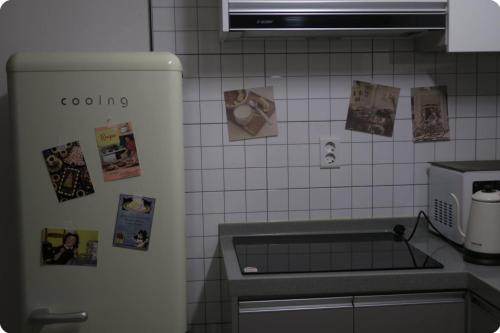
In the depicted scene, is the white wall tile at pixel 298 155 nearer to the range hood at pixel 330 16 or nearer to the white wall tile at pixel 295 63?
the white wall tile at pixel 295 63

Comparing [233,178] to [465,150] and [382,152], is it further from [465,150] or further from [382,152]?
[465,150]

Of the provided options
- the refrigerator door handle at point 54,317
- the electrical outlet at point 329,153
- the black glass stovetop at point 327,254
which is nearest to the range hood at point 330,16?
the electrical outlet at point 329,153

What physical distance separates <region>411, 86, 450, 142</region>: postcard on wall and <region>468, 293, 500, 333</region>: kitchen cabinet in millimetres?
827

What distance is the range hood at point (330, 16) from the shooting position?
83.9 inches

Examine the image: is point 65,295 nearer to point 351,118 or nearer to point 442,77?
point 351,118

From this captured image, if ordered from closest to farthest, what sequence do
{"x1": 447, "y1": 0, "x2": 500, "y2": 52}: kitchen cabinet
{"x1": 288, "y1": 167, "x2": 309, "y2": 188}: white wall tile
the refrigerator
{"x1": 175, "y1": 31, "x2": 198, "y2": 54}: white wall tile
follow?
the refrigerator
{"x1": 447, "y1": 0, "x2": 500, "y2": 52}: kitchen cabinet
{"x1": 175, "y1": 31, "x2": 198, "y2": 54}: white wall tile
{"x1": 288, "y1": 167, "x2": 309, "y2": 188}: white wall tile

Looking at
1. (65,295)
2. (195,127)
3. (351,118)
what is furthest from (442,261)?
(65,295)

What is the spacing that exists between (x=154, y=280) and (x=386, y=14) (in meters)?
1.25

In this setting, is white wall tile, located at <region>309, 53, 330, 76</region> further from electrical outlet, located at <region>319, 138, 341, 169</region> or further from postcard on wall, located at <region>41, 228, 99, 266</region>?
postcard on wall, located at <region>41, 228, 99, 266</region>

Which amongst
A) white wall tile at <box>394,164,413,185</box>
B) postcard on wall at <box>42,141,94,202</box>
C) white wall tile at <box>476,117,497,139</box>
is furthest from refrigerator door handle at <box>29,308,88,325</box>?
white wall tile at <box>476,117,497,139</box>

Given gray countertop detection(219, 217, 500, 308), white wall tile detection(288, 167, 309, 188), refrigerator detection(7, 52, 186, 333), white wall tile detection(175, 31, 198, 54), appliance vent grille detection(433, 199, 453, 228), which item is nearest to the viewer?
refrigerator detection(7, 52, 186, 333)

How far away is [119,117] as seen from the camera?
6.15 feet

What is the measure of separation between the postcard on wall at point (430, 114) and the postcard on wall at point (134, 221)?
1.27 metres

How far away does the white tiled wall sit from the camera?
8.18 ft
